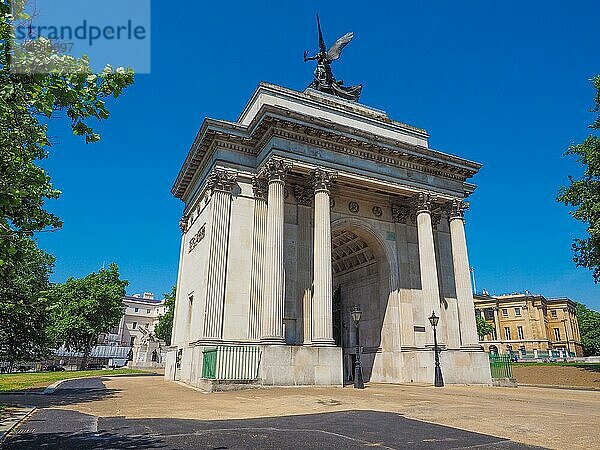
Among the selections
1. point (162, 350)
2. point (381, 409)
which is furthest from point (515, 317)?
point (381, 409)

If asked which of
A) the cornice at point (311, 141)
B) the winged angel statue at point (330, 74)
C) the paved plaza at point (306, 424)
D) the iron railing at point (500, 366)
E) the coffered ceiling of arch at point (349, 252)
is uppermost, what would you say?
the winged angel statue at point (330, 74)

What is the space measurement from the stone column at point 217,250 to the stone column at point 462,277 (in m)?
15.9

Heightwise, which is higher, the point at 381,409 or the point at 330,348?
the point at 330,348

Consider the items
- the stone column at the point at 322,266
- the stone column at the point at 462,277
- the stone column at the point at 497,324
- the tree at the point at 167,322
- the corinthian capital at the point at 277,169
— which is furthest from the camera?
the stone column at the point at 497,324

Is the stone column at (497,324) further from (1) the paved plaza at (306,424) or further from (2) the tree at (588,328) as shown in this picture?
(1) the paved plaza at (306,424)

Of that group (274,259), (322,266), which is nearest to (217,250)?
(274,259)

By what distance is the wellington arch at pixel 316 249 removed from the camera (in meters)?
23.2

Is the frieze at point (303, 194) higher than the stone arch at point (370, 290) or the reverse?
higher

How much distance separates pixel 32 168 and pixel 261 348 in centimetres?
1578

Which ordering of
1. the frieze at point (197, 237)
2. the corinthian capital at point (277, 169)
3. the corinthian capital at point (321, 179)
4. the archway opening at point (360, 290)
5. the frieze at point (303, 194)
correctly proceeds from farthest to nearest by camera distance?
1. the archway opening at point (360, 290)
2. the frieze at point (197, 237)
3. the frieze at point (303, 194)
4. the corinthian capital at point (321, 179)
5. the corinthian capital at point (277, 169)

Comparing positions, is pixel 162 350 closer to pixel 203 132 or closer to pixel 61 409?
pixel 203 132

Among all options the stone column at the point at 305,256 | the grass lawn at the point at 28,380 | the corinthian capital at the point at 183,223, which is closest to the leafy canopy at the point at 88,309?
the grass lawn at the point at 28,380

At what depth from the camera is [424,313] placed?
28422 mm

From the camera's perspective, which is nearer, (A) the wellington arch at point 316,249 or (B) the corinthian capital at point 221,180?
(A) the wellington arch at point 316,249
